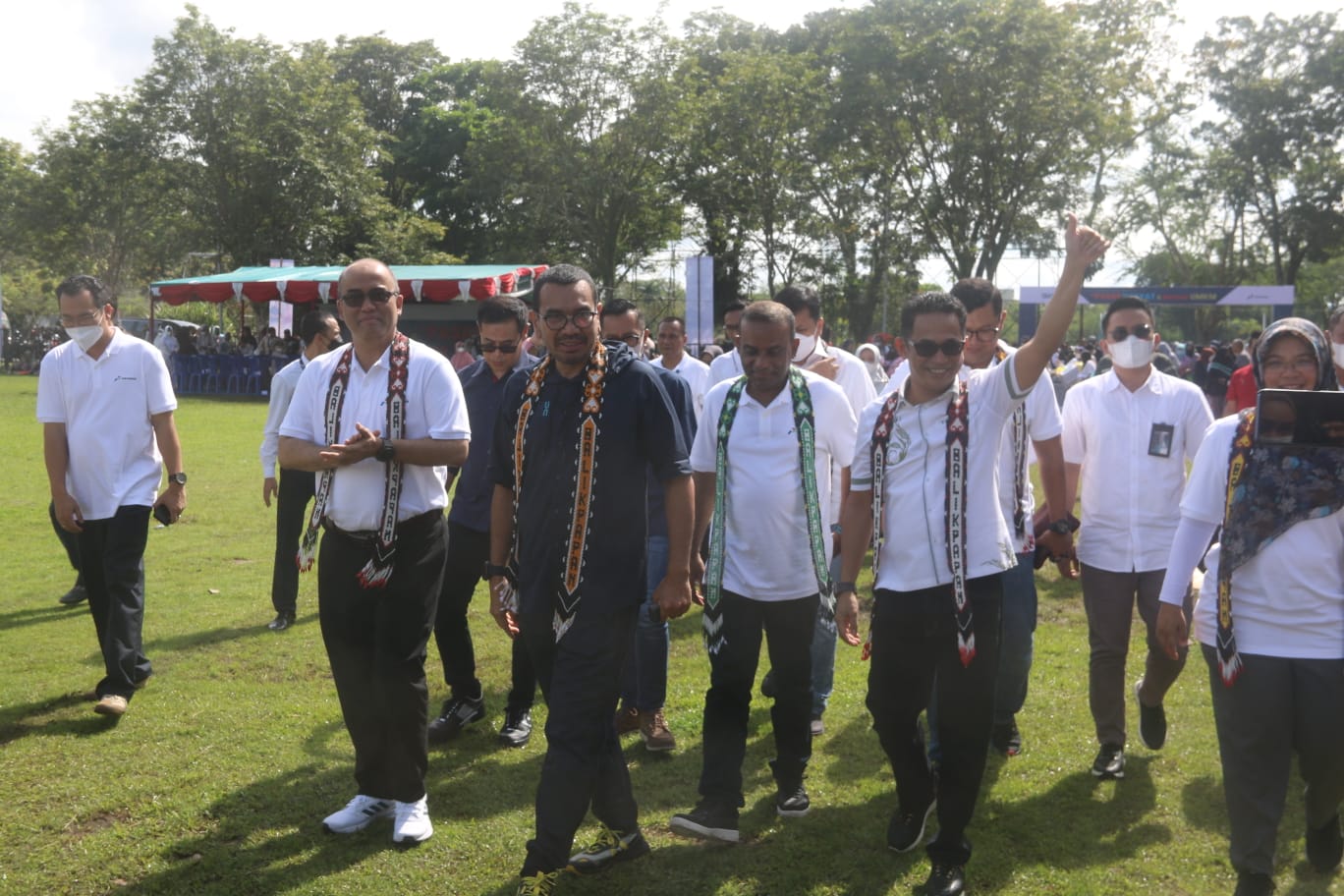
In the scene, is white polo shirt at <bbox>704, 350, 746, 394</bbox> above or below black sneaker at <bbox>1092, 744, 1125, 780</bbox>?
above

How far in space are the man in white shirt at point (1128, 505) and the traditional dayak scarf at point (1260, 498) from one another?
1.40 meters

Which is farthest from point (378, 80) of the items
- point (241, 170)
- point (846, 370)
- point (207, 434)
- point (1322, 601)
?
point (1322, 601)

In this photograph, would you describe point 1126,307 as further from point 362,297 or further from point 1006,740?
point 362,297

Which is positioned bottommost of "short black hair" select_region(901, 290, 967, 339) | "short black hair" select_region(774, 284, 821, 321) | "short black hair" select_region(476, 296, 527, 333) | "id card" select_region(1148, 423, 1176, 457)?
"id card" select_region(1148, 423, 1176, 457)

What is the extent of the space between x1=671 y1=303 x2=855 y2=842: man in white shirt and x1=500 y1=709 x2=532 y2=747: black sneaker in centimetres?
134

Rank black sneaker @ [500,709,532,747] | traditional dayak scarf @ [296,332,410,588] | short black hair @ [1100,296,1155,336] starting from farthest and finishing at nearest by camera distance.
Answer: black sneaker @ [500,709,532,747] < short black hair @ [1100,296,1155,336] < traditional dayak scarf @ [296,332,410,588]

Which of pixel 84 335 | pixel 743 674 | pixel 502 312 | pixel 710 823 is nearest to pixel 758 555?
pixel 743 674

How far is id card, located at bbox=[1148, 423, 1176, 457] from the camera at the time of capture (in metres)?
5.10

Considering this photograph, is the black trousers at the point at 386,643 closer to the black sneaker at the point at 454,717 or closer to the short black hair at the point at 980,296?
the black sneaker at the point at 454,717

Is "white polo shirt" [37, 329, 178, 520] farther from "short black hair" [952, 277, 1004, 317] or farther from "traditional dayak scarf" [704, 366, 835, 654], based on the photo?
"short black hair" [952, 277, 1004, 317]

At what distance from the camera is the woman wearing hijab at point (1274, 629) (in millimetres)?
3566

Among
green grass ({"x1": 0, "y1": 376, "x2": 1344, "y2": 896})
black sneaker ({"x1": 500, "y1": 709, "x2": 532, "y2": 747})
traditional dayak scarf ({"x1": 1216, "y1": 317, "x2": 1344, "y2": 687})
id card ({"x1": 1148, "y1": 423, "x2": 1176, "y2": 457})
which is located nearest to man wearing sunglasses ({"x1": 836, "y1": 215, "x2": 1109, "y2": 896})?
green grass ({"x1": 0, "y1": 376, "x2": 1344, "y2": 896})

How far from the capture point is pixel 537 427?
13.2 feet

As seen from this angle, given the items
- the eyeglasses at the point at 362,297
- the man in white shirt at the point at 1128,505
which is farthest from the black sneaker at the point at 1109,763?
the eyeglasses at the point at 362,297
